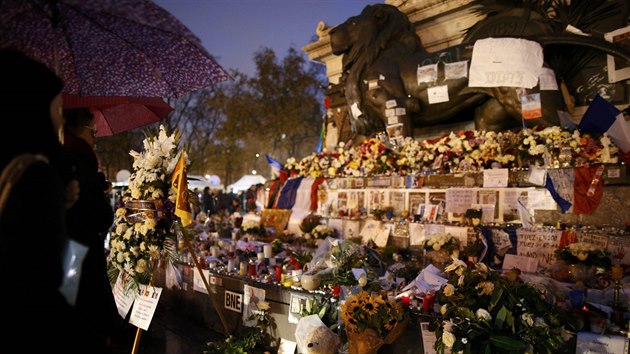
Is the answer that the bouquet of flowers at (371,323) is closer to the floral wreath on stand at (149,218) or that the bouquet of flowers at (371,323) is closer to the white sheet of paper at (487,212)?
the floral wreath on stand at (149,218)

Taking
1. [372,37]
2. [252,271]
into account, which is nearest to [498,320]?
[252,271]

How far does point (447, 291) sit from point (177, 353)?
322 cm

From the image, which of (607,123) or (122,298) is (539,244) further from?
(122,298)

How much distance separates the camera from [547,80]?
22.7ft

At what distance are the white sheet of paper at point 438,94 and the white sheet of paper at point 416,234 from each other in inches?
103

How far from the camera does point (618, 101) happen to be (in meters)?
6.96

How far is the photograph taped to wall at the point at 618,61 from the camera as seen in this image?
22.2 ft

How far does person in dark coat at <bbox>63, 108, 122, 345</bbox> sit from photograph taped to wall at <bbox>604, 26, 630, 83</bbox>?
7.78 meters

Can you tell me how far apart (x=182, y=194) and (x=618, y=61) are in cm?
719

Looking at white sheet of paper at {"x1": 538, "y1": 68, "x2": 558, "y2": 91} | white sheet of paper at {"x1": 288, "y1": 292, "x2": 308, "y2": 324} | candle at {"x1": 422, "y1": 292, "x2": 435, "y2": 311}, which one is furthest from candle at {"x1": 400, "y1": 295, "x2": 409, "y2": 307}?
white sheet of paper at {"x1": 538, "y1": 68, "x2": 558, "y2": 91}

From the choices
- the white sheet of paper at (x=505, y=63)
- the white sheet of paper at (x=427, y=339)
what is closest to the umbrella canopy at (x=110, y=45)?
the white sheet of paper at (x=427, y=339)

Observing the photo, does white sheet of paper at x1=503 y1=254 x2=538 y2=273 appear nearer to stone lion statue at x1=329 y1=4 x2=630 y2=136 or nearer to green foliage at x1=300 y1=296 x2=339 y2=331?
stone lion statue at x1=329 y1=4 x2=630 y2=136

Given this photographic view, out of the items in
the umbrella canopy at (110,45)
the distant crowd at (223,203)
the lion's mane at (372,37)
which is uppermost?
the lion's mane at (372,37)

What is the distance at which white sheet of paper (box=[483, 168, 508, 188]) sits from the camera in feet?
21.4
